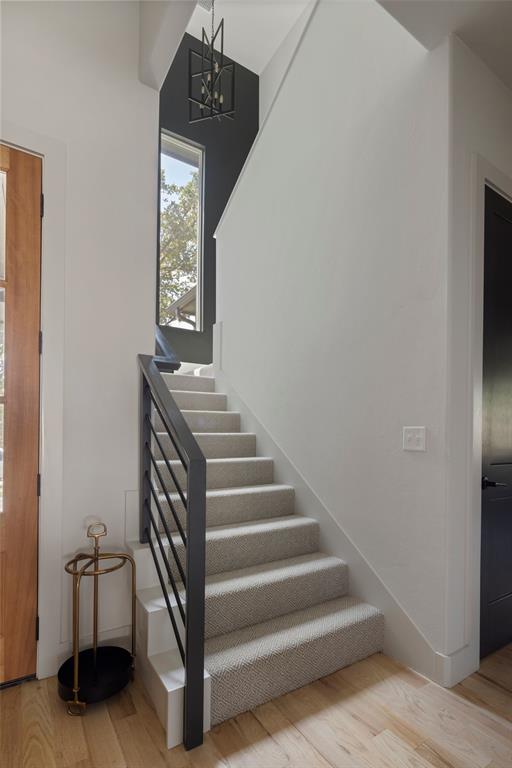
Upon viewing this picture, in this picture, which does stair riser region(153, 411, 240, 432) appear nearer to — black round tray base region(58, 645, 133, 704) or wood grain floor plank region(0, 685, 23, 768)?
black round tray base region(58, 645, 133, 704)

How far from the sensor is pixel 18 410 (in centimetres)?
197

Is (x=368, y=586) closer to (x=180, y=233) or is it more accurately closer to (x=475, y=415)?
(x=475, y=415)

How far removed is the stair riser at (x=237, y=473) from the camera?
2.84 meters

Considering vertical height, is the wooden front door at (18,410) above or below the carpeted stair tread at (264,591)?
above

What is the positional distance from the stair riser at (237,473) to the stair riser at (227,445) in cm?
23

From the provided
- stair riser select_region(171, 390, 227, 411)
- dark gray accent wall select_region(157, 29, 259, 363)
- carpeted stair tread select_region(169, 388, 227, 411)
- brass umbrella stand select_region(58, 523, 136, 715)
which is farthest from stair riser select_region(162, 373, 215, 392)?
brass umbrella stand select_region(58, 523, 136, 715)

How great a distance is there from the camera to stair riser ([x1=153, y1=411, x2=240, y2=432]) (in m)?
3.29

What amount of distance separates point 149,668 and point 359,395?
1.60 meters

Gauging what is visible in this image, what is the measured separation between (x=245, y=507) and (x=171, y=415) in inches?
41.6

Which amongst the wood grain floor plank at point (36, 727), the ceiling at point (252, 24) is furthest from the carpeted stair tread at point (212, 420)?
the ceiling at point (252, 24)

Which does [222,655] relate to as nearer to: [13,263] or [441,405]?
[441,405]

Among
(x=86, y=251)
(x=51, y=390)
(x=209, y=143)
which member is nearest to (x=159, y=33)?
(x=86, y=251)

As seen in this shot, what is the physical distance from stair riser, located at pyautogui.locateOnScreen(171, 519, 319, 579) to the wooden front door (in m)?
0.67

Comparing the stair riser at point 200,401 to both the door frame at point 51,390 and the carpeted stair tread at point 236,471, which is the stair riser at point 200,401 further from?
the door frame at point 51,390
